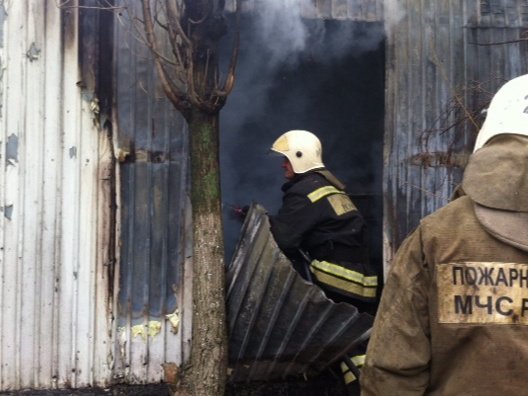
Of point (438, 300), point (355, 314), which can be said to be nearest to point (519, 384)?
point (438, 300)

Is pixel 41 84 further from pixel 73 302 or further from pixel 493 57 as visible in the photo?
pixel 493 57

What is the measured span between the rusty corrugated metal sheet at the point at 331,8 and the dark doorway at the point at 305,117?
0.47 m

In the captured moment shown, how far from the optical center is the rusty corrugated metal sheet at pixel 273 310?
5145 mm

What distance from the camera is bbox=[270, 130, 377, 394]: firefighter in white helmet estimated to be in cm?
556

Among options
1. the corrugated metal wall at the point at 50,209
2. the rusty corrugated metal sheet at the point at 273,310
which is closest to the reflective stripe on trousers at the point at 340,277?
the rusty corrugated metal sheet at the point at 273,310

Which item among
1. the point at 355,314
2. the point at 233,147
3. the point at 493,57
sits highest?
the point at 493,57

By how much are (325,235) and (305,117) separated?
232 cm

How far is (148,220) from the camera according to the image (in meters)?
5.64

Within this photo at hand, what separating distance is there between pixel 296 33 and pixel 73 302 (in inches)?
118

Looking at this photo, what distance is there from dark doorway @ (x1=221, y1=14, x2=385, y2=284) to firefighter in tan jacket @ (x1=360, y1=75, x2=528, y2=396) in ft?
12.9

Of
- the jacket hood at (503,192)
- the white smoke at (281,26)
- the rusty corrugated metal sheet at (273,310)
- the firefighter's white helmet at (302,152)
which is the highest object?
the white smoke at (281,26)

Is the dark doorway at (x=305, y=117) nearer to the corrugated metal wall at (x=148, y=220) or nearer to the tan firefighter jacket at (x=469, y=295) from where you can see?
the corrugated metal wall at (x=148, y=220)

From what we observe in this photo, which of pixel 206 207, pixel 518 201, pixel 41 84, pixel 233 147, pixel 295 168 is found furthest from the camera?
pixel 233 147

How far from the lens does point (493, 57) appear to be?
250 inches
